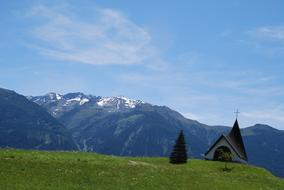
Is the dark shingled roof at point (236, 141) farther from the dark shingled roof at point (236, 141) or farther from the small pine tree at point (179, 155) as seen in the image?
the small pine tree at point (179, 155)

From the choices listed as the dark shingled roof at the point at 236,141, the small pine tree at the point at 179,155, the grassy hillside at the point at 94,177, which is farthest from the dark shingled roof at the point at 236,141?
the grassy hillside at the point at 94,177

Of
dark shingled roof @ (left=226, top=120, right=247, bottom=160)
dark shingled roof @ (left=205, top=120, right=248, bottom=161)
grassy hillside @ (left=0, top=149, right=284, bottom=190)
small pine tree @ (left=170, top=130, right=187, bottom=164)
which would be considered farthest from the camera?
dark shingled roof @ (left=226, top=120, right=247, bottom=160)

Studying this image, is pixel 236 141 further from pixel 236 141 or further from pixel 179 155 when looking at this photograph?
pixel 179 155

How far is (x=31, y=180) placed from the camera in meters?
34.5

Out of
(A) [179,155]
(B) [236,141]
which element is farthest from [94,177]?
(B) [236,141]

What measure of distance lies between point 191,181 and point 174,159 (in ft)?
81.8

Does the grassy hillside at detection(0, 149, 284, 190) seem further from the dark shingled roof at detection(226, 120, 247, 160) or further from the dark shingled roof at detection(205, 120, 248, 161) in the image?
the dark shingled roof at detection(226, 120, 247, 160)

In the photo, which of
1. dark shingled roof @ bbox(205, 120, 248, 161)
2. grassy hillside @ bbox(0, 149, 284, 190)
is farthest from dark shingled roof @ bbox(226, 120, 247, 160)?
grassy hillside @ bbox(0, 149, 284, 190)

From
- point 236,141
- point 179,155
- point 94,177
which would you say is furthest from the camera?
point 236,141

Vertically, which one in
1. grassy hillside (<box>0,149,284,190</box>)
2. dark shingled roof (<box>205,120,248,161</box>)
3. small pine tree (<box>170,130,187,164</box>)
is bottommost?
grassy hillside (<box>0,149,284,190</box>)

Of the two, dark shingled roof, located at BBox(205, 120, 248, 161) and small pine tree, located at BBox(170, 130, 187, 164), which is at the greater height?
dark shingled roof, located at BBox(205, 120, 248, 161)

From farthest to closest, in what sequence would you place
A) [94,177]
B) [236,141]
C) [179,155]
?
[236,141] < [179,155] < [94,177]

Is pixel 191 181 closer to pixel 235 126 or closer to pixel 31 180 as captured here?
pixel 31 180

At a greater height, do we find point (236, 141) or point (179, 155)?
point (236, 141)
